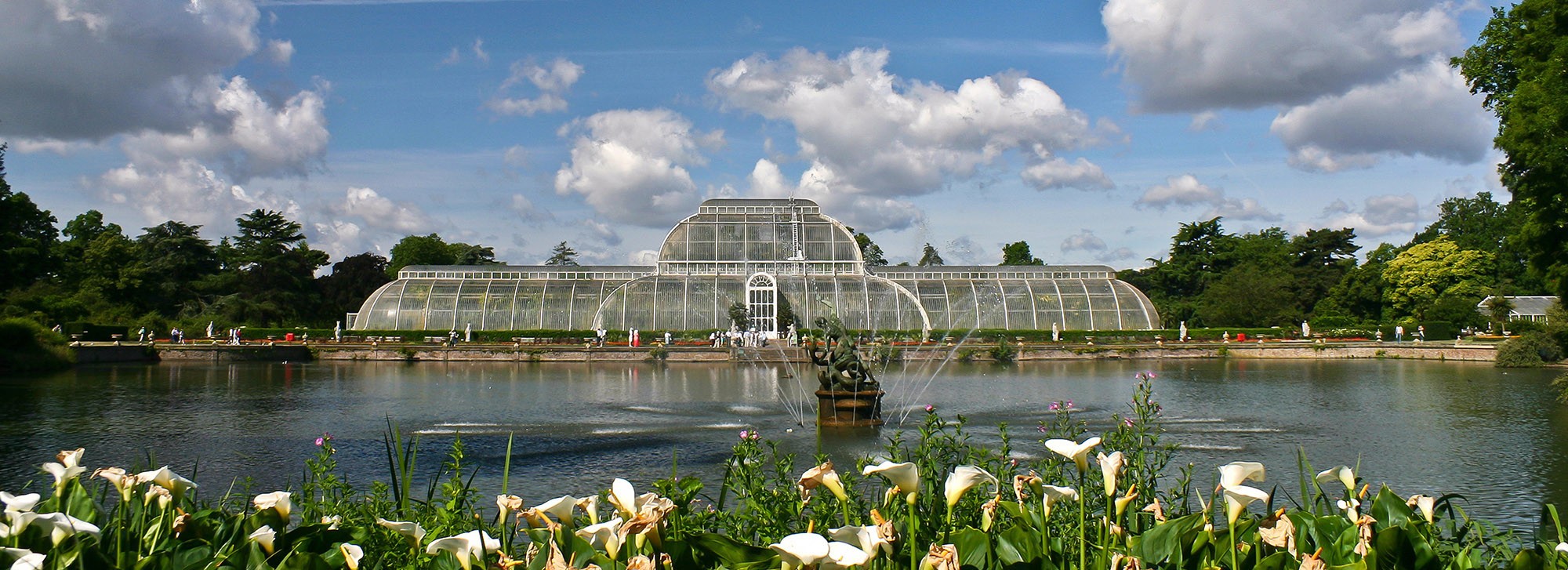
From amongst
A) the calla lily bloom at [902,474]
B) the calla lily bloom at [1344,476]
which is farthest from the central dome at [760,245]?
the calla lily bloom at [902,474]

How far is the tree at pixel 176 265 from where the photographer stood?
70062 mm

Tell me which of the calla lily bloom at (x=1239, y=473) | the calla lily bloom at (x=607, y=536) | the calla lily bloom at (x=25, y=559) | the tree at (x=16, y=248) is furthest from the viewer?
the tree at (x=16, y=248)

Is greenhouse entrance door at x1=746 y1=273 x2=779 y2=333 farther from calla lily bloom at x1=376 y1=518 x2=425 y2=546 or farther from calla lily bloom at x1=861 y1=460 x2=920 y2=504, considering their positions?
calla lily bloom at x1=861 y1=460 x2=920 y2=504

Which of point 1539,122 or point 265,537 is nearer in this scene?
point 265,537

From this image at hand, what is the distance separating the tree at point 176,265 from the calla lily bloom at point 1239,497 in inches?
3011

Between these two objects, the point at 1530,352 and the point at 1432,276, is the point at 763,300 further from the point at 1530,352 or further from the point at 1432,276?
the point at 1432,276

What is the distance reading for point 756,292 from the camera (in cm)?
6153

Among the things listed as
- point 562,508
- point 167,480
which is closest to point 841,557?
point 562,508

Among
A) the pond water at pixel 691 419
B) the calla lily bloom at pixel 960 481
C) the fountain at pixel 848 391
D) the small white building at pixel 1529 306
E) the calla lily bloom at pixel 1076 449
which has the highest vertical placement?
the small white building at pixel 1529 306

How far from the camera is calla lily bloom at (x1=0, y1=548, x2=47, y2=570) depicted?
9.05ft

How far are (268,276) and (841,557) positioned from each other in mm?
79229

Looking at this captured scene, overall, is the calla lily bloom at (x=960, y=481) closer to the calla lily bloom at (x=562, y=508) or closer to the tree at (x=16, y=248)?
the calla lily bloom at (x=562, y=508)

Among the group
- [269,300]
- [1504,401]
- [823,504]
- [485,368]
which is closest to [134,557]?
[823,504]

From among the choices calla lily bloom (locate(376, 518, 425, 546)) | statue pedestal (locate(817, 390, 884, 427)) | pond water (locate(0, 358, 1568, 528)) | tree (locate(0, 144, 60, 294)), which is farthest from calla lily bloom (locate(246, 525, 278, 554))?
tree (locate(0, 144, 60, 294))
